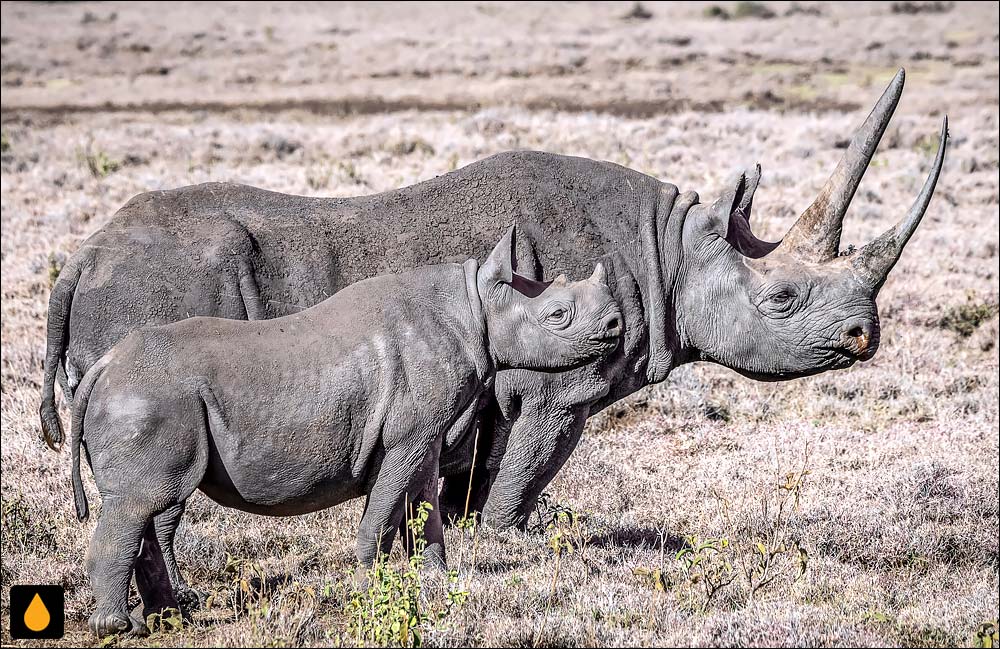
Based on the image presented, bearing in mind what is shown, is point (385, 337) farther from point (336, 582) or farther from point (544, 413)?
point (336, 582)

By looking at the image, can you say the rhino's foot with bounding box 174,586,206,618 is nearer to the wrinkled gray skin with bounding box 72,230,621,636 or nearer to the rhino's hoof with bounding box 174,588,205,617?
the rhino's hoof with bounding box 174,588,205,617

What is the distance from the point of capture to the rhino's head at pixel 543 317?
538cm

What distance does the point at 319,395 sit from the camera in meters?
5.09

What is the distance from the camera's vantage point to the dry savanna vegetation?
227 inches

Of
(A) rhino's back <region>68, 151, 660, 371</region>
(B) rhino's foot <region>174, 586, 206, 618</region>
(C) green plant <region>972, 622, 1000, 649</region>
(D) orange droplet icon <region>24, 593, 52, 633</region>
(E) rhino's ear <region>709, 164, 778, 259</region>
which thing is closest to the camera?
(C) green plant <region>972, 622, 1000, 649</region>

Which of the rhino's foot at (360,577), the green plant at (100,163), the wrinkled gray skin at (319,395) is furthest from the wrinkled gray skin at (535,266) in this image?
the green plant at (100,163)

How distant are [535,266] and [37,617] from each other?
9.98 feet

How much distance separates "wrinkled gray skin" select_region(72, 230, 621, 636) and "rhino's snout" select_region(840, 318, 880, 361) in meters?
1.58

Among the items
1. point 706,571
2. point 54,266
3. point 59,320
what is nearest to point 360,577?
point 706,571

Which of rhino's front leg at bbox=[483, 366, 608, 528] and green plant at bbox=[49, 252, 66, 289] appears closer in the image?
rhino's front leg at bbox=[483, 366, 608, 528]

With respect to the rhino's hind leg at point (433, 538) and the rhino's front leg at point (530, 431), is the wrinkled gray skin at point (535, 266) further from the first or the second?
the rhino's hind leg at point (433, 538)

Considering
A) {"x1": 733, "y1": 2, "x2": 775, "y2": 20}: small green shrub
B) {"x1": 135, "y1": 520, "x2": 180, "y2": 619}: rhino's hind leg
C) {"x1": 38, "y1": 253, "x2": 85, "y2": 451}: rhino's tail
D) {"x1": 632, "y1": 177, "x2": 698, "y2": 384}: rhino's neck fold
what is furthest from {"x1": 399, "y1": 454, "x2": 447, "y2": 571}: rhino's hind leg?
{"x1": 733, "y1": 2, "x2": 775, "y2": 20}: small green shrub

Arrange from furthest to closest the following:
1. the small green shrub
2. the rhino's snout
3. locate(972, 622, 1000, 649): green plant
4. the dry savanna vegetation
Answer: the small green shrub < the rhino's snout < the dry savanna vegetation < locate(972, 622, 1000, 649): green plant

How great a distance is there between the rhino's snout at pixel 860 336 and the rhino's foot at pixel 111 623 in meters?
3.88
